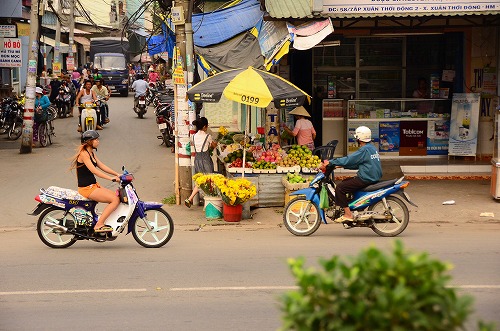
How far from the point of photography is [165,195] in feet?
52.5

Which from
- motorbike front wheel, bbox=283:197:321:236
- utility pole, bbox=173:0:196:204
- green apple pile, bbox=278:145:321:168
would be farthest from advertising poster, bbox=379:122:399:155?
motorbike front wheel, bbox=283:197:321:236

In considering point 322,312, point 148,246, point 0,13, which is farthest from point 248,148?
point 0,13

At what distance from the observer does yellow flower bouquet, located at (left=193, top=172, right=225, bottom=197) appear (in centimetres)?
1368

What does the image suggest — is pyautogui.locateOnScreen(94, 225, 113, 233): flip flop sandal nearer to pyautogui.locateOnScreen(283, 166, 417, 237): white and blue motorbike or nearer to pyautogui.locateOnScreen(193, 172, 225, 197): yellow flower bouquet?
pyautogui.locateOnScreen(283, 166, 417, 237): white and blue motorbike

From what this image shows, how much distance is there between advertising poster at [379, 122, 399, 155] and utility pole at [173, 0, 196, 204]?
5.41m

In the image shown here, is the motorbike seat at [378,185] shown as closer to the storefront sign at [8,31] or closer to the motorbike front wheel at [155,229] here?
the motorbike front wheel at [155,229]

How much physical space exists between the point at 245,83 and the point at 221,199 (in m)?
1.95

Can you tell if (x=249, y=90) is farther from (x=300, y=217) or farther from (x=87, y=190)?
(x=87, y=190)

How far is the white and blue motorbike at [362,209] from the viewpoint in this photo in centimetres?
1151

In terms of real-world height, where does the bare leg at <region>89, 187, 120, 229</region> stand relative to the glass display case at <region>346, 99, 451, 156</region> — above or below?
below

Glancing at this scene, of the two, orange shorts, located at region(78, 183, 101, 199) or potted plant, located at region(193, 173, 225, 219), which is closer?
orange shorts, located at region(78, 183, 101, 199)

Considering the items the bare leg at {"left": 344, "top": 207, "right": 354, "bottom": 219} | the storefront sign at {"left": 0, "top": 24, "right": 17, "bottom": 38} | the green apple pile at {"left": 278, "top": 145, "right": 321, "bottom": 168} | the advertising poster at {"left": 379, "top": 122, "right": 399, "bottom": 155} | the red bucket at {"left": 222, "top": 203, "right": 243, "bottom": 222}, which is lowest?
the red bucket at {"left": 222, "top": 203, "right": 243, "bottom": 222}

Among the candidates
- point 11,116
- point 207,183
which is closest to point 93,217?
point 207,183

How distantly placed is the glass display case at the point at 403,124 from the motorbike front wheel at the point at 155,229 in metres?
8.19
